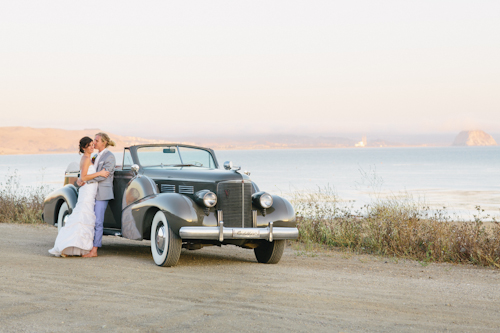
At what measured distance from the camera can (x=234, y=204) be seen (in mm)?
8648

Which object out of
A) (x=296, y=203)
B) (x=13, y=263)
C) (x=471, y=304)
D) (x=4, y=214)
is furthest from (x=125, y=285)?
(x=4, y=214)

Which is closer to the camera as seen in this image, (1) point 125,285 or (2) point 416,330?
(2) point 416,330

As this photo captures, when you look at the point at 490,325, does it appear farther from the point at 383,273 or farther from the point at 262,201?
the point at 262,201

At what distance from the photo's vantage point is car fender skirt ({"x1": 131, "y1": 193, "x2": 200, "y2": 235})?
8.31 meters

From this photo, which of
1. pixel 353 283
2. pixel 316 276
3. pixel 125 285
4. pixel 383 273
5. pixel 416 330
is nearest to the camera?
pixel 416 330

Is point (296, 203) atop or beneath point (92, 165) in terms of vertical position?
beneath

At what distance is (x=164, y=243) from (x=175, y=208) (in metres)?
0.60

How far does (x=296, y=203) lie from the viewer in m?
15.4

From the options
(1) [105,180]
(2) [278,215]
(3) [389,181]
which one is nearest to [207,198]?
(2) [278,215]

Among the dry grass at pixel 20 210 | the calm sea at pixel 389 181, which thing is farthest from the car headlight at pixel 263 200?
the dry grass at pixel 20 210

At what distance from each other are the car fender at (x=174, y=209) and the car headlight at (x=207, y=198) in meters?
0.13

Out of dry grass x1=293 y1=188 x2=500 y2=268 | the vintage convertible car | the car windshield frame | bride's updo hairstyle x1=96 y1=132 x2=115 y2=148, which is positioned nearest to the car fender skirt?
the vintage convertible car

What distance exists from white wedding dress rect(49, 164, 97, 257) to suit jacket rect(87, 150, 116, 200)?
0.08 metres

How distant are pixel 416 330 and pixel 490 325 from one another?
2.76 ft
